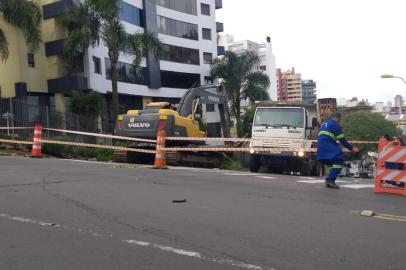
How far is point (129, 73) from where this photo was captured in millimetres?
43781

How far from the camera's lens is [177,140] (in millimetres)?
19172

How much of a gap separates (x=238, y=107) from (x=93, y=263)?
4812cm

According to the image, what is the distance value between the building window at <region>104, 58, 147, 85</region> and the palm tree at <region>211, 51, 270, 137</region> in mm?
9079

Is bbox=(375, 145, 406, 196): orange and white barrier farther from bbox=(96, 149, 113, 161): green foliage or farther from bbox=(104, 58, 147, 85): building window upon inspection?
bbox=(104, 58, 147, 85): building window

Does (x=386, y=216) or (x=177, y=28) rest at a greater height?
(x=177, y=28)

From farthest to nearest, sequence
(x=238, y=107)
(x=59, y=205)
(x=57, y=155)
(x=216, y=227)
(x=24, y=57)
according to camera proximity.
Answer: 1. (x=238, y=107)
2. (x=24, y=57)
3. (x=57, y=155)
4. (x=59, y=205)
5. (x=216, y=227)

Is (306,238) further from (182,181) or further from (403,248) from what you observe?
(182,181)

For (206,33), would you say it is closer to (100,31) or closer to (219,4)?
(219,4)

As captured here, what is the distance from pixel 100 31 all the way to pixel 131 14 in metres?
13.4

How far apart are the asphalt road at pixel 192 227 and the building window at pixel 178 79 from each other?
129 feet

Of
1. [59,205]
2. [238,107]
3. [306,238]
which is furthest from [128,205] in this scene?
[238,107]

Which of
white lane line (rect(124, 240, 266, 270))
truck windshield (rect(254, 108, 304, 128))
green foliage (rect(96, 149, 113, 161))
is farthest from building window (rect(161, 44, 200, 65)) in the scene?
white lane line (rect(124, 240, 266, 270))

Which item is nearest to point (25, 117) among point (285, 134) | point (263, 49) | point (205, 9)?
point (285, 134)

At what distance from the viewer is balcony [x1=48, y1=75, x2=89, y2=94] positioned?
112 ft
